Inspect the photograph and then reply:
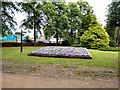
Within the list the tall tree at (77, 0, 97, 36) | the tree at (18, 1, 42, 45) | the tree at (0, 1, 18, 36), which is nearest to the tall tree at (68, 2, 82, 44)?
the tall tree at (77, 0, 97, 36)

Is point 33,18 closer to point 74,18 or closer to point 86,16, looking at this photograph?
point 74,18

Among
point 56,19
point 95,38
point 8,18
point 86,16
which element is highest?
point 86,16

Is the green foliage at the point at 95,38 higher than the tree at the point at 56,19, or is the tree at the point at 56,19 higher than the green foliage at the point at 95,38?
the tree at the point at 56,19

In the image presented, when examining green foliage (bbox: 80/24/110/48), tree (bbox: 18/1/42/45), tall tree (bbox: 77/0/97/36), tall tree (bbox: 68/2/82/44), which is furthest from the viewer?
tall tree (bbox: 68/2/82/44)

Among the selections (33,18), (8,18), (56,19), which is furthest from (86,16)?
(8,18)

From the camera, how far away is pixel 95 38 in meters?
12.1

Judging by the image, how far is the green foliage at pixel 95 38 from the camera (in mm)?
11859

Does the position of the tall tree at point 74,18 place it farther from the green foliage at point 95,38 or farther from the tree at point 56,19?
the green foliage at point 95,38

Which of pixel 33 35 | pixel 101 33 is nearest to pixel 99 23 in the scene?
pixel 101 33

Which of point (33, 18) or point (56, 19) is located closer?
point (33, 18)

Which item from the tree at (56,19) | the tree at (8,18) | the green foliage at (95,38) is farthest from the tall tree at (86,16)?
the tree at (8,18)

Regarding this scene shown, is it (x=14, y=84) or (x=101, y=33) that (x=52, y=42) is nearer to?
(x=101, y=33)

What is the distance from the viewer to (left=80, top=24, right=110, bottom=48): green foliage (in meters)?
11.9

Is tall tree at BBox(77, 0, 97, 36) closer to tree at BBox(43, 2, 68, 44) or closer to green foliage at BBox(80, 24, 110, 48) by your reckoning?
green foliage at BBox(80, 24, 110, 48)
